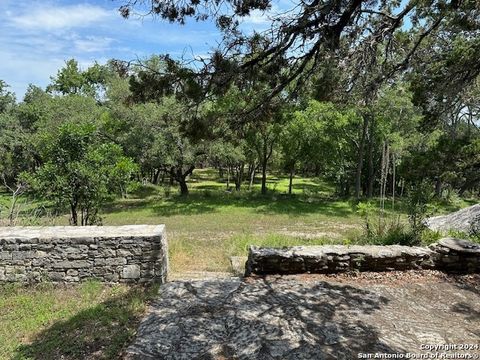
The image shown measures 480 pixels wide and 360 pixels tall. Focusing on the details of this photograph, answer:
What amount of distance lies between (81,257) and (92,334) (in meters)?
1.48

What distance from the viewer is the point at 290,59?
191 inches

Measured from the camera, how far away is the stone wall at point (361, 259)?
537cm

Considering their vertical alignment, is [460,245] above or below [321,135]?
below

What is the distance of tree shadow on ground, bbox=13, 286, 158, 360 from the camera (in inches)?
140

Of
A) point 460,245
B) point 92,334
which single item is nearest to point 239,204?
point 460,245

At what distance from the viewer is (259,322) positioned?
3.97 meters

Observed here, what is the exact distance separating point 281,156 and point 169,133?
720 cm

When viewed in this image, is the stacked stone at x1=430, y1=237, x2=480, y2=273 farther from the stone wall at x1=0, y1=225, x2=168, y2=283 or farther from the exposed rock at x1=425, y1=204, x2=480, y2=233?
the stone wall at x1=0, y1=225, x2=168, y2=283

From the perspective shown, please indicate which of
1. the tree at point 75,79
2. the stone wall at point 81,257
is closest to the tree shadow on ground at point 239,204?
the stone wall at point 81,257

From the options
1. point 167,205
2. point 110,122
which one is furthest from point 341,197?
point 110,122

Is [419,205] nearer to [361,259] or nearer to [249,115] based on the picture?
[361,259]

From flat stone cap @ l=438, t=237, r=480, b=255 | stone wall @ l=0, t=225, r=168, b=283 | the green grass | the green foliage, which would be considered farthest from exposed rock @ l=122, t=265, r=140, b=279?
flat stone cap @ l=438, t=237, r=480, b=255

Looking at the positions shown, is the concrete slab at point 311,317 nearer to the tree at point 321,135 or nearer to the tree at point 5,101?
the tree at point 321,135

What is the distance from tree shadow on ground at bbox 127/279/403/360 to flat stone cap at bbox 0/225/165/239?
871mm
